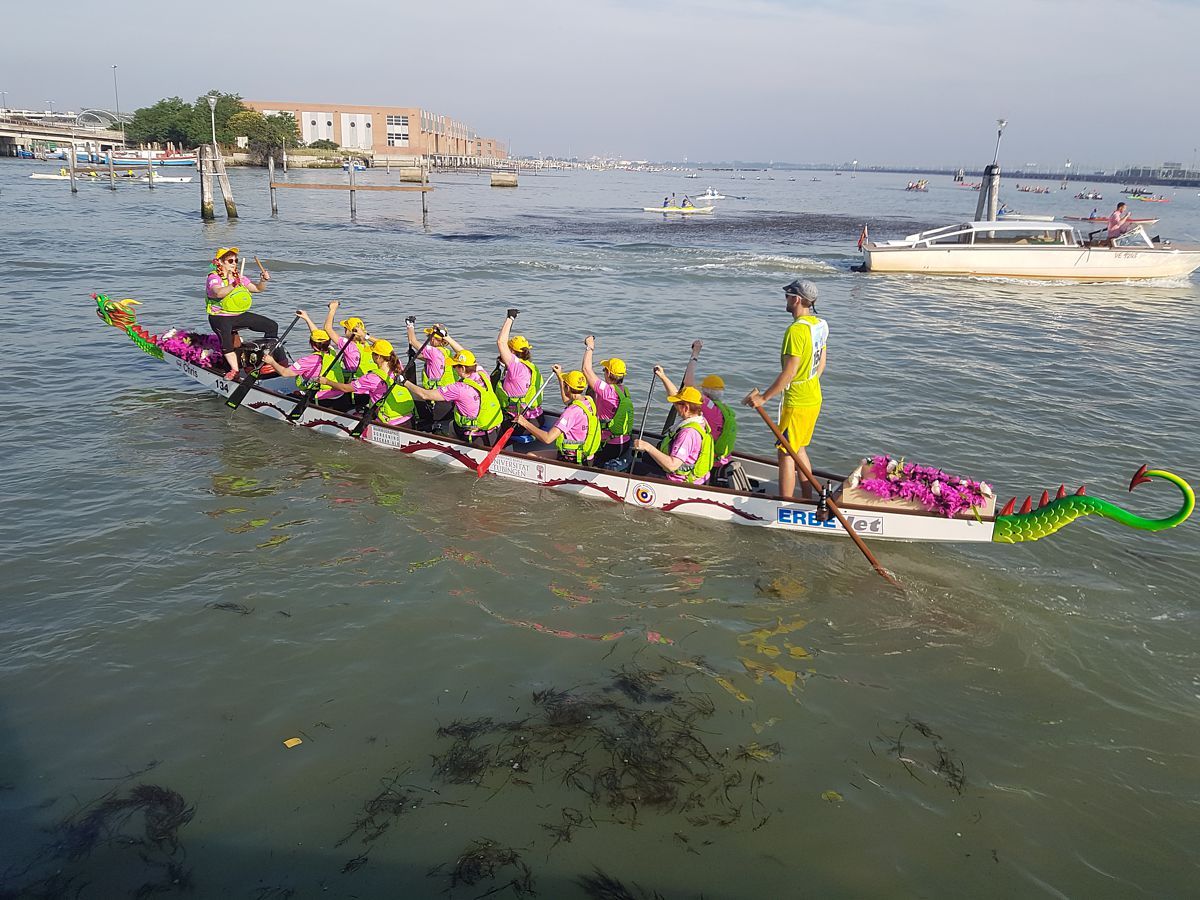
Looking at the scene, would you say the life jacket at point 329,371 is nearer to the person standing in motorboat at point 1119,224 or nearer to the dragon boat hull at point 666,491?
the dragon boat hull at point 666,491

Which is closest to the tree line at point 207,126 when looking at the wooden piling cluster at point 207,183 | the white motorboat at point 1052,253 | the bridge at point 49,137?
the bridge at point 49,137

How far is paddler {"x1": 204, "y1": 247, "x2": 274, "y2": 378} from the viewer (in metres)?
12.9

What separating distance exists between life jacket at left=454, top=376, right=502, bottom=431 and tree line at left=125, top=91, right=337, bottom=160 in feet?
293

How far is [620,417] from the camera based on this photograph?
10.3 m

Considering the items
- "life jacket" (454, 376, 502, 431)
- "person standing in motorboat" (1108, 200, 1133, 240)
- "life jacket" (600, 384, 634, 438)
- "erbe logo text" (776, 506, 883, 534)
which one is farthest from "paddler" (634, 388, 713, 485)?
"person standing in motorboat" (1108, 200, 1133, 240)

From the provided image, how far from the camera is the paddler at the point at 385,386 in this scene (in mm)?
11359

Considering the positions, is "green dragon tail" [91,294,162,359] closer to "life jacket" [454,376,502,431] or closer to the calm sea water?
the calm sea water

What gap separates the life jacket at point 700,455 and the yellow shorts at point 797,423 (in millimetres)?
859

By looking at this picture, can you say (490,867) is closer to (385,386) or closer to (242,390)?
(385,386)

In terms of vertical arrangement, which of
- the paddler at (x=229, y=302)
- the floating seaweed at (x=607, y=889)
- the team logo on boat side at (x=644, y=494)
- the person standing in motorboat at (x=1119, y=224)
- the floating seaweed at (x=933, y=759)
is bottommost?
the floating seaweed at (x=607, y=889)

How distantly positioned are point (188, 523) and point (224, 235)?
31.5 meters

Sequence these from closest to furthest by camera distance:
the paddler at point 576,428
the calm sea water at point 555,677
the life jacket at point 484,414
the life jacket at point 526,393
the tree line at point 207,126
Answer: the calm sea water at point 555,677 < the paddler at point 576,428 < the life jacket at point 484,414 < the life jacket at point 526,393 < the tree line at point 207,126

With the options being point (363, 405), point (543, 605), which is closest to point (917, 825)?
point (543, 605)

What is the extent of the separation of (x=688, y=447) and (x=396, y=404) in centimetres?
471
